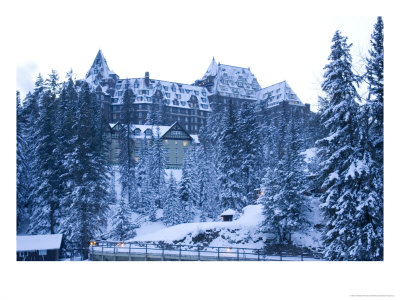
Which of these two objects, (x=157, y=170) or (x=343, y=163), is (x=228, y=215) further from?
(x=343, y=163)

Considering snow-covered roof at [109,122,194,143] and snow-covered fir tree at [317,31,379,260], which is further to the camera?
snow-covered roof at [109,122,194,143]

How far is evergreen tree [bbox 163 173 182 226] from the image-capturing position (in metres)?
21.7

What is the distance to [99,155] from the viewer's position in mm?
18469

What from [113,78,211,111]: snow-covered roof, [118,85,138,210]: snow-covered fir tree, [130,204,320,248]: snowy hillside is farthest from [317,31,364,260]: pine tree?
[113,78,211,111]: snow-covered roof

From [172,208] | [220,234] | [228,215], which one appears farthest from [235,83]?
[220,234]

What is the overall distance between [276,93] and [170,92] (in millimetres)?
17915

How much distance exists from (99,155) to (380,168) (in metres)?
12.8

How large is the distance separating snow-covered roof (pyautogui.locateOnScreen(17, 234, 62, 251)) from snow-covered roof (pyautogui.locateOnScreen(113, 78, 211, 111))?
33.6 m

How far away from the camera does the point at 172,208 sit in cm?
2211

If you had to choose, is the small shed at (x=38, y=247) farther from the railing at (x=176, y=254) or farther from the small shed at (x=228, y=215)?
the small shed at (x=228, y=215)

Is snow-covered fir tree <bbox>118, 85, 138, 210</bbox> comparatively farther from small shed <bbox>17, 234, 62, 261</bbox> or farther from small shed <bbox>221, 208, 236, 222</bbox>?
small shed <bbox>17, 234, 62, 261</bbox>

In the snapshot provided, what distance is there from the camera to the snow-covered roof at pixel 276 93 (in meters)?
35.5

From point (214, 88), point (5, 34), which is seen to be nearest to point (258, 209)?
point (5, 34)
